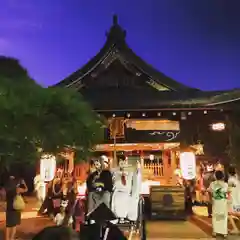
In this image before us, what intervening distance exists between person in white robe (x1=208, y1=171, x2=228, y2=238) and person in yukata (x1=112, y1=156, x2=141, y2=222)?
190 centimetres

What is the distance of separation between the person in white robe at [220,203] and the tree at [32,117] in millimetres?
3967

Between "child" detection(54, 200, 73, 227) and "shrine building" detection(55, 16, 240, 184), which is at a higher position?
"shrine building" detection(55, 16, 240, 184)

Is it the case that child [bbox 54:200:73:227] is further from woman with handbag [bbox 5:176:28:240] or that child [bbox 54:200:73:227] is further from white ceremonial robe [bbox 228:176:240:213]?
white ceremonial robe [bbox 228:176:240:213]

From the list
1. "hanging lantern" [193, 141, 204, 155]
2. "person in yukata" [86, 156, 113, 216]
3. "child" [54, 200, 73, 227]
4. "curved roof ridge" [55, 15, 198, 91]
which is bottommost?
"child" [54, 200, 73, 227]

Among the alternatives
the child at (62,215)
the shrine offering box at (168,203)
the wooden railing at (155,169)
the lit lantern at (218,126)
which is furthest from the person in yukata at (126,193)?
the wooden railing at (155,169)

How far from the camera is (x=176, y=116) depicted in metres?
12.3

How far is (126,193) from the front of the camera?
7707 millimetres

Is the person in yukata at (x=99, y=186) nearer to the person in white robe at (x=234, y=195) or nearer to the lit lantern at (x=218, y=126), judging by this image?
the person in white robe at (x=234, y=195)

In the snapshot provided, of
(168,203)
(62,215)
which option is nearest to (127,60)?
(168,203)

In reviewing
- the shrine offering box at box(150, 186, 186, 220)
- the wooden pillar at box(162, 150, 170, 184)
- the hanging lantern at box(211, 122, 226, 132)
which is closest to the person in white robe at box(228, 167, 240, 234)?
the hanging lantern at box(211, 122, 226, 132)

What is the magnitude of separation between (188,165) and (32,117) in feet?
25.3

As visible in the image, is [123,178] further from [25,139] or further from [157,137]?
[157,137]

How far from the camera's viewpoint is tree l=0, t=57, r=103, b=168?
4543mm

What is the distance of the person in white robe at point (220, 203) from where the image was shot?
8.40 m
